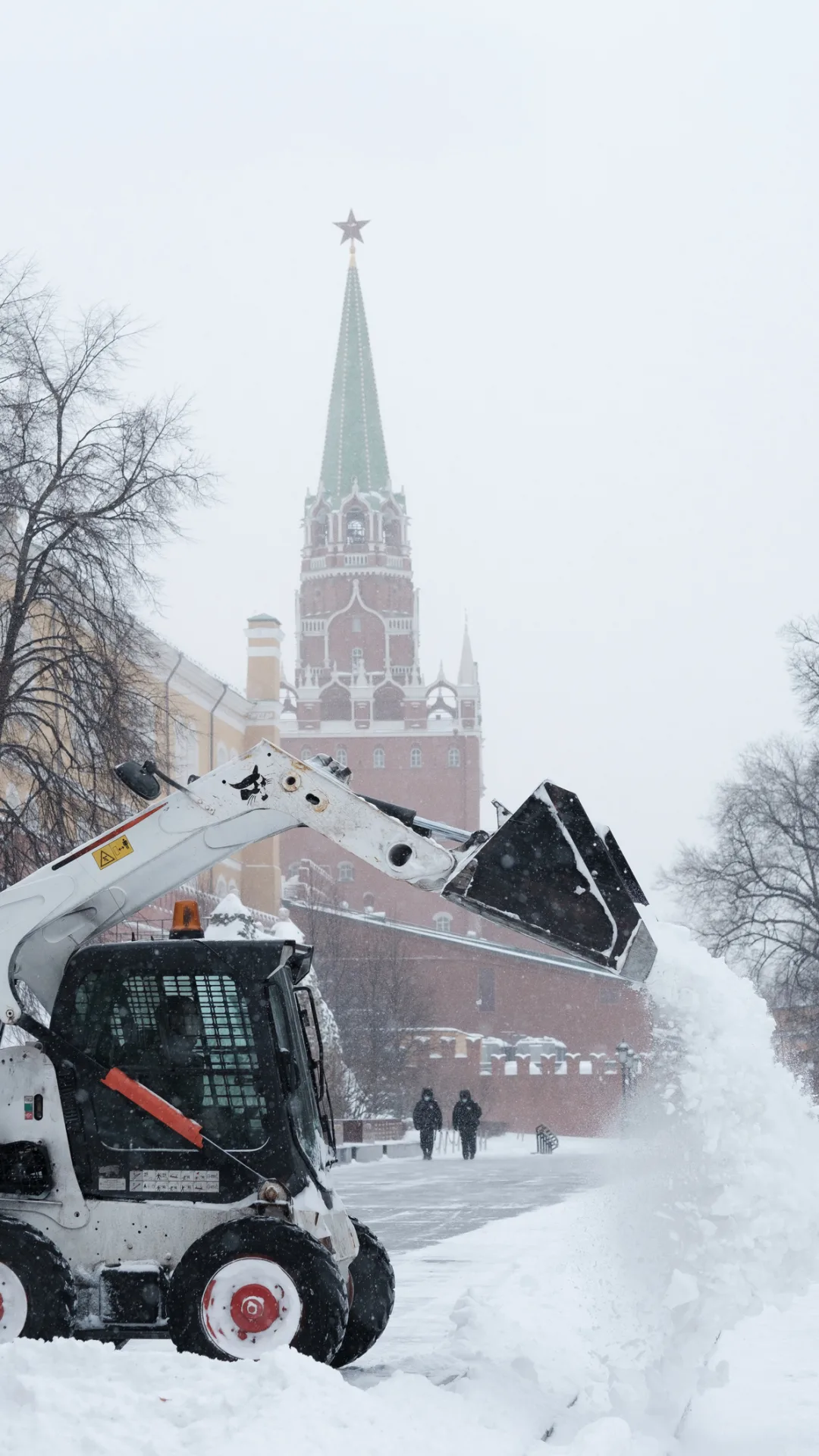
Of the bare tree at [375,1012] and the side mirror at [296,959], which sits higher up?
the bare tree at [375,1012]

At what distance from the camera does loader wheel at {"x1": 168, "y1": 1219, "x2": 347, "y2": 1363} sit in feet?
26.0

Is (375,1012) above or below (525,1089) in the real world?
above

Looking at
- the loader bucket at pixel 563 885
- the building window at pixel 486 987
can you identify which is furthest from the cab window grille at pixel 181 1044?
the building window at pixel 486 987

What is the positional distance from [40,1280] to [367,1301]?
1.93 metres

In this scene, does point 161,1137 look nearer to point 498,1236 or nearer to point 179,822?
point 179,822

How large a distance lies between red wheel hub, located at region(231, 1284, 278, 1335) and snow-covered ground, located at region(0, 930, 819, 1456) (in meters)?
0.47

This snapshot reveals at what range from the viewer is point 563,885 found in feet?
26.9

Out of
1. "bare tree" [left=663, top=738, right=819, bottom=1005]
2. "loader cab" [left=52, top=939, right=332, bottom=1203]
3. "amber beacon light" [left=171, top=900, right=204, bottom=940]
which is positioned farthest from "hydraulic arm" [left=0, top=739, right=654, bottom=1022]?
"bare tree" [left=663, top=738, right=819, bottom=1005]

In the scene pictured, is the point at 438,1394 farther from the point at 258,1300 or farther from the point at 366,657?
the point at 366,657

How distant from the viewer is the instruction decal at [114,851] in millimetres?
8656

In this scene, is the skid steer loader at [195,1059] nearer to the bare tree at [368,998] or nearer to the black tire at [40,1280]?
the black tire at [40,1280]

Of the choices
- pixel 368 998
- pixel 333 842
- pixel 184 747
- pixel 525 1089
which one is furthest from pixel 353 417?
pixel 333 842

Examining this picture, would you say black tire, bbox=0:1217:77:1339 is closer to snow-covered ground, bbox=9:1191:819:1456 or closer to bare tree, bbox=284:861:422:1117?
snow-covered ground, bbox=9:1191:819:1456

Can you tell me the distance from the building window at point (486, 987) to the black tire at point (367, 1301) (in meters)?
71.5
